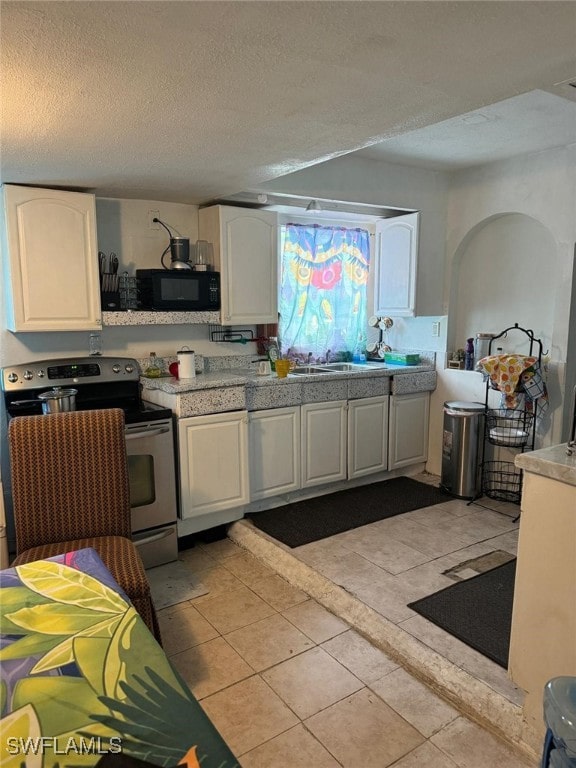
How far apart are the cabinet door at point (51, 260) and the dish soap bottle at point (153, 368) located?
53 cm

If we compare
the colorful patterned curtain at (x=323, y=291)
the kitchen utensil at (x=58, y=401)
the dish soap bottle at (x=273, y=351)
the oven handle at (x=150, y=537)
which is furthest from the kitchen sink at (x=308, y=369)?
the kitchen utensil at (x=58, y=401)

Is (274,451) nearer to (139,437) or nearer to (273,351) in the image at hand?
(273,351)

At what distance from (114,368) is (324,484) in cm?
171

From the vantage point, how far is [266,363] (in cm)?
377

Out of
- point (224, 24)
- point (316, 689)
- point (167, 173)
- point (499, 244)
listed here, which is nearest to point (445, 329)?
point (499, 244)

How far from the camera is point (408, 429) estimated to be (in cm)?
432

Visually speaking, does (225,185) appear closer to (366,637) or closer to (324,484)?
(324,484)

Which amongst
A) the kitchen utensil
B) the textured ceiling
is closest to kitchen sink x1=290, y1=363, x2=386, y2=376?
the kitchen utensil

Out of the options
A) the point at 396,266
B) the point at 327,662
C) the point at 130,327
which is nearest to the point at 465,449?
the point at 396,266

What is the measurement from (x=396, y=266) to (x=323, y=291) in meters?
0.63

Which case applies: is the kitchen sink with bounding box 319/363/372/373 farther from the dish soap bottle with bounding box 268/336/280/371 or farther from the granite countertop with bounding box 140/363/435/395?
the dish soap bottle with bounding box 268/336/280/371

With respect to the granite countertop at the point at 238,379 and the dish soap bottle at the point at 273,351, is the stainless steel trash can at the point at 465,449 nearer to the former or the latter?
the granite countertop at the point at 238,379

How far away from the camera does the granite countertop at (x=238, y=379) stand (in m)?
3.15

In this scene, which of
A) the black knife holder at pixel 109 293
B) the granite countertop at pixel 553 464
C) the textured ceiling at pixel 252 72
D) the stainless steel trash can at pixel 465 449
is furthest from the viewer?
the stainless steel trash can at pixel 465 449
